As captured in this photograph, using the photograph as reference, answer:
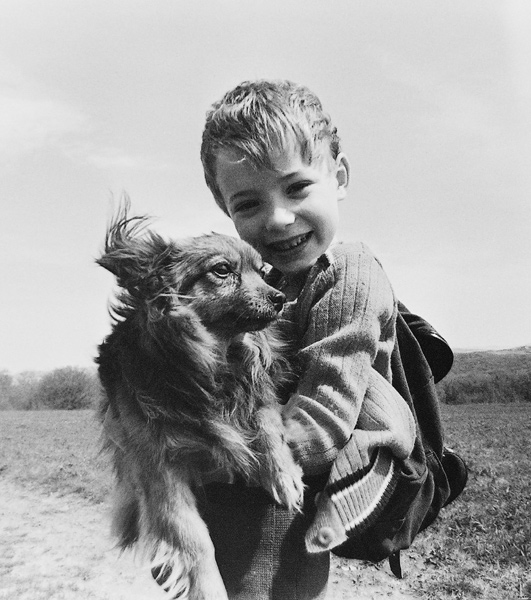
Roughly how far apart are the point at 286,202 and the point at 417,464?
1068 millimetres

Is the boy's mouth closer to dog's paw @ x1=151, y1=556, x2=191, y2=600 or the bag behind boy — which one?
the bag behind boy

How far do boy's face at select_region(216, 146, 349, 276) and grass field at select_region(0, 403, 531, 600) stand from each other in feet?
4.35

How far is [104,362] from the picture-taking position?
7.66ft

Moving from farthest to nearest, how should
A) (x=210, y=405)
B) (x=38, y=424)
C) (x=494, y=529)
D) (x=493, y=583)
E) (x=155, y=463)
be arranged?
(x=38, y=424), (x=494, y=529), (x=493, y=583), (x=210, y=405), (x=155, y=463)

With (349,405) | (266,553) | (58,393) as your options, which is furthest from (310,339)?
(58,393)

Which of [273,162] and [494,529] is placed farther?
[494,529]

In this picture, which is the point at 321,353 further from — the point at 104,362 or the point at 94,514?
the point at 94,514

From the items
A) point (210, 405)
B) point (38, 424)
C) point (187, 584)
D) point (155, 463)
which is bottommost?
point (38, 424)

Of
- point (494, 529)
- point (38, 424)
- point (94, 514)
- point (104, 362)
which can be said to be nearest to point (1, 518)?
point (94, 514)

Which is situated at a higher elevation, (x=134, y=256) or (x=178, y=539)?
(x=134, y=256)

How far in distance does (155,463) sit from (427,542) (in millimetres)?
8344

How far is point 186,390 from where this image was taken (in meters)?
2.21

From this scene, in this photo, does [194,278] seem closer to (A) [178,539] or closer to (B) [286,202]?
(B) [286,202]

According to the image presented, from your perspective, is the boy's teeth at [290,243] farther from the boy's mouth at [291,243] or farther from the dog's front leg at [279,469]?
the dog's front leg at [279,469]
